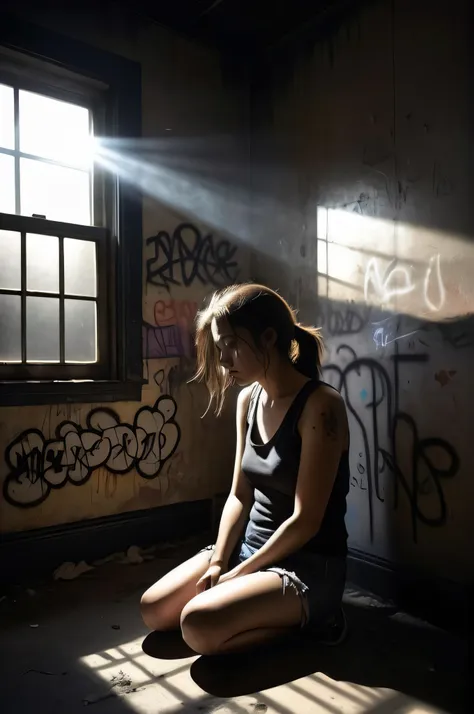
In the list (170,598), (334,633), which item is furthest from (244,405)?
(334,633)

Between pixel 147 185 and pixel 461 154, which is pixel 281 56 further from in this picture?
pixel 461 154

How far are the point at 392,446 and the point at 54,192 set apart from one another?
222cm

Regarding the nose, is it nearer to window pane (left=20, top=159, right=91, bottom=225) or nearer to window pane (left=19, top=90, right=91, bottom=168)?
window pane (left=20, top=159, right=91, bottom=225)

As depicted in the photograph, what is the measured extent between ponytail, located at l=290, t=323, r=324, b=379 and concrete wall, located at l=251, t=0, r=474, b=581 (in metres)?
0.60

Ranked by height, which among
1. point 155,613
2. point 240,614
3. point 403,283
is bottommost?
point 155,613

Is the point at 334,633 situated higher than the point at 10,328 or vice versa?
the point at 10,328

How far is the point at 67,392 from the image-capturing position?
2.99 m

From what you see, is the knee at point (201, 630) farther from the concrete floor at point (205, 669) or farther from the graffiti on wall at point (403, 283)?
the graffiti on wall at point (403, 283)

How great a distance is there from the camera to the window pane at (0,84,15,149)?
9.48 feet

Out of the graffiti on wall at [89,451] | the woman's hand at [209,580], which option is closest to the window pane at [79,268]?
the graffiti on wall at [89,451]

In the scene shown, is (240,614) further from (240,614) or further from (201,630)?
(201,630)

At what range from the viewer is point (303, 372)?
7.52ft

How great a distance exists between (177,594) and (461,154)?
2175 millimetres

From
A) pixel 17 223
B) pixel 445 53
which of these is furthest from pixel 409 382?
pixel 17 223
